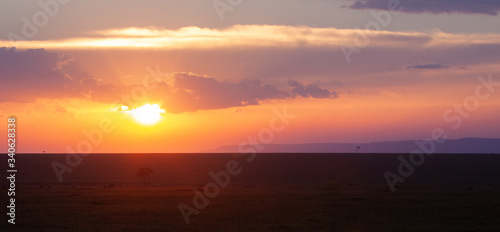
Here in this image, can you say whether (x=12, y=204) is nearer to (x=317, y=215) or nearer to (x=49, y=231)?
(x=49, y=231)

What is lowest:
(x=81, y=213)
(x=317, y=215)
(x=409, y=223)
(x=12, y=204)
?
(x=409, y=223)

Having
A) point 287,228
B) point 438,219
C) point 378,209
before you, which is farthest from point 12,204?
point 438,219

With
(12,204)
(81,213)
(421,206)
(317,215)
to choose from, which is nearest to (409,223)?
(317,215)

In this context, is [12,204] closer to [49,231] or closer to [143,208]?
[143,208]

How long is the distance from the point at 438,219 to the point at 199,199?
1662 centimetres

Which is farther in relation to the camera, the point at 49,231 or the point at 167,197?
the point at 167,197

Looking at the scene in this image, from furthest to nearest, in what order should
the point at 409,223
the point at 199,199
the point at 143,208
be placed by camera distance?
1. the point at 199,199
2. the point at 143,208
3. the point at 409,223

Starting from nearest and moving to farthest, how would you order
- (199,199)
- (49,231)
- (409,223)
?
1. (49,231)
2. (409,223)
3. (199,199)

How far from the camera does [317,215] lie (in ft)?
97.0

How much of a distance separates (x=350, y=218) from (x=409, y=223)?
3.10 meters

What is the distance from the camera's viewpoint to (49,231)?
80.5 feet

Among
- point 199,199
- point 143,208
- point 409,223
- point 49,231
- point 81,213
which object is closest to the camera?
point 49,231

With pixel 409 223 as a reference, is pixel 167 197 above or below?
above

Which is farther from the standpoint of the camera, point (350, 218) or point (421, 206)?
point (421, 206)
